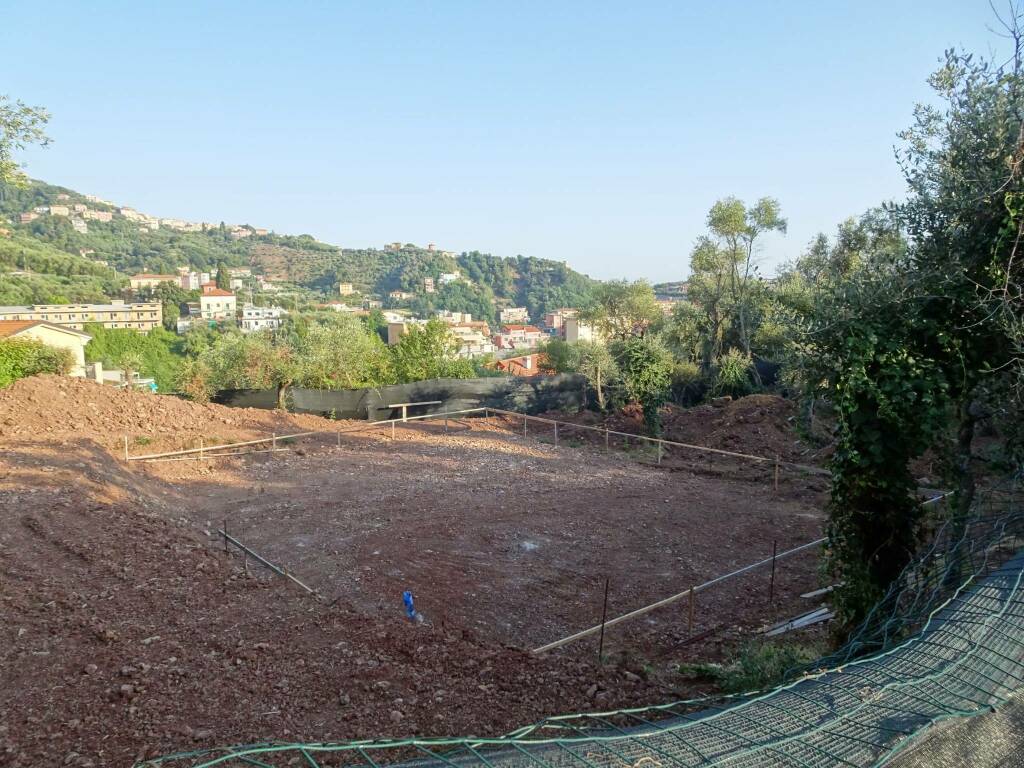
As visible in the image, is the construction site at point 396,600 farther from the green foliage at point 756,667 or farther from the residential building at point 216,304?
the residential building at point 216,304

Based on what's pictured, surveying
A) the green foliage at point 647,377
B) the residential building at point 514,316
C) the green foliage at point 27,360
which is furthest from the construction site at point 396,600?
the residential building at point 514,316

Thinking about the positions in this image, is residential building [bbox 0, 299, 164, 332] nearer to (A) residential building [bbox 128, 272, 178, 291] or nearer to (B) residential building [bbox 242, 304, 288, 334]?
(B) residential building [bbox 242, 304, 288, 334]

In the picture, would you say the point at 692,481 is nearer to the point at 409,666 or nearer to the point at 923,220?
the point at 923,220

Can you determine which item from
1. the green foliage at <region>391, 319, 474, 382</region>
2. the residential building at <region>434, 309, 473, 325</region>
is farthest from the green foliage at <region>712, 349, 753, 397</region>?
the residential building at <region>434, 309, 473, 325</region>

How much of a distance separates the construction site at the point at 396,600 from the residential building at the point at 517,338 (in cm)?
7511

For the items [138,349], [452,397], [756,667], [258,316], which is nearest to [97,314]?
[138,349]

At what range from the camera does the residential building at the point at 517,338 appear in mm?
91812

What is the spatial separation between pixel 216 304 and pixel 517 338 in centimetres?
4189

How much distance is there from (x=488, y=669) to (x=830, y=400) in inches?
145

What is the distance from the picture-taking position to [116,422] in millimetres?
15492

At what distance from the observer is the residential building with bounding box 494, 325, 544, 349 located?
301ft

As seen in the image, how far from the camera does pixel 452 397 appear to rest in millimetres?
20328

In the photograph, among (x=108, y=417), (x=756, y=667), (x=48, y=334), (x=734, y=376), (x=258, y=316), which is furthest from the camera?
(x=258, y=316)

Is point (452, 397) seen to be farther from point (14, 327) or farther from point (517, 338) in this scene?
point (517, 338)
